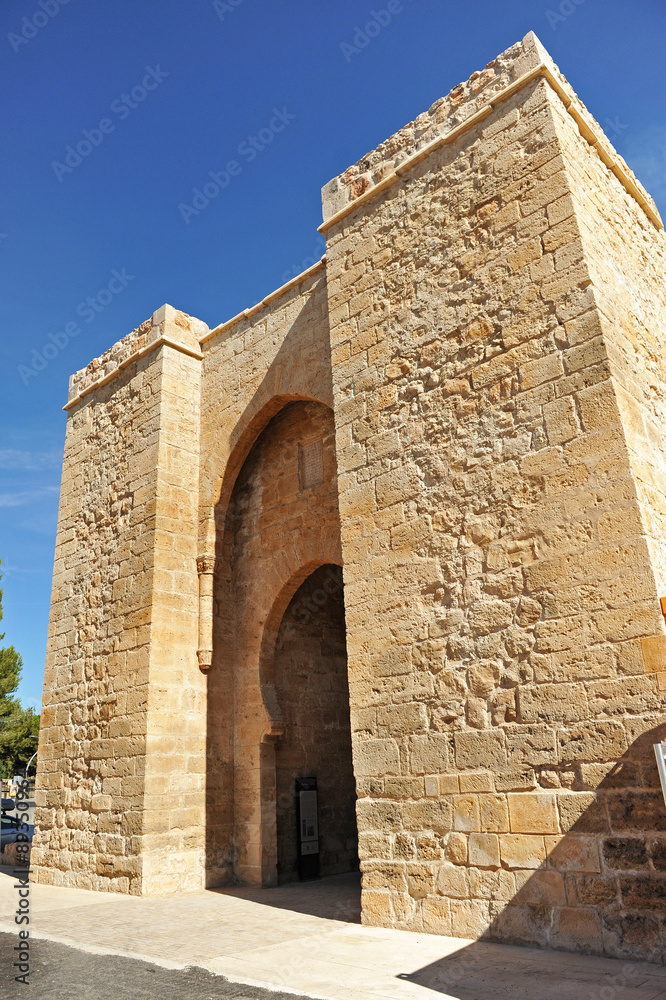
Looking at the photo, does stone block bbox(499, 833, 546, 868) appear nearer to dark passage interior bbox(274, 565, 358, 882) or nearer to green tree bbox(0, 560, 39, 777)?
dark passage interior bbox(274, 565, 358, 882)

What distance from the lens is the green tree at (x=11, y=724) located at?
79.5 ft

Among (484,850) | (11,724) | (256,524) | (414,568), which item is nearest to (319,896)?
(484,850)

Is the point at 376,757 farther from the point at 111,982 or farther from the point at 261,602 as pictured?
the point at 261,602

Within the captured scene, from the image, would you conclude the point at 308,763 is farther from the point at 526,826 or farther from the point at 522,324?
the point at 522,324

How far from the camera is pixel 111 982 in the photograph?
12.0 feet

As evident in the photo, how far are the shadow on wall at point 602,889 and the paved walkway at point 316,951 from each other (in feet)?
0.10

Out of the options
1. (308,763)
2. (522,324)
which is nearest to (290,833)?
(308,763)

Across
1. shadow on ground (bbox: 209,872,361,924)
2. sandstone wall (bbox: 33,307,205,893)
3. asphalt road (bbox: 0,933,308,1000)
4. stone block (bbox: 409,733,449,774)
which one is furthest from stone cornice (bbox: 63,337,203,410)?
asphalt road (bbox: 0,933,308,1000)

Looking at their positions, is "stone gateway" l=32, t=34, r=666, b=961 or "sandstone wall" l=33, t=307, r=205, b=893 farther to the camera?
"sandstone wall" l=33, t=307, r=205, b=893

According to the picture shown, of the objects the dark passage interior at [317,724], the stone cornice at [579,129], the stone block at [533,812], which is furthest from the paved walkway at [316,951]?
the stone cornice at [579,129]

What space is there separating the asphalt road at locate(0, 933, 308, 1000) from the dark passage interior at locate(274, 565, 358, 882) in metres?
3.37

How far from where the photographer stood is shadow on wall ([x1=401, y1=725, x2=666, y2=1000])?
3.47m

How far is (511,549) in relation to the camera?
4.43 m

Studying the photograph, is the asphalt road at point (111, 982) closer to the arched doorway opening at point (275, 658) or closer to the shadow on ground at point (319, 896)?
the shadow on ground at point (319, 896)
